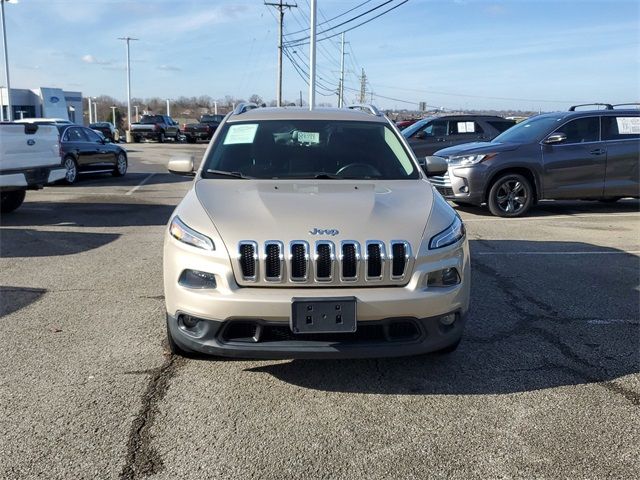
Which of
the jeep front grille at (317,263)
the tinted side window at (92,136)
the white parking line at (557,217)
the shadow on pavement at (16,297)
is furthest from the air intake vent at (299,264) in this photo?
the tinted side window at (92,136)

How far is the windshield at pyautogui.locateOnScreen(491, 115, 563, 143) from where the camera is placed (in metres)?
10.5

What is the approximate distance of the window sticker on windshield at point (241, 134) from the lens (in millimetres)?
4973

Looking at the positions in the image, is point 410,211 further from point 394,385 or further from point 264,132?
point 264,132

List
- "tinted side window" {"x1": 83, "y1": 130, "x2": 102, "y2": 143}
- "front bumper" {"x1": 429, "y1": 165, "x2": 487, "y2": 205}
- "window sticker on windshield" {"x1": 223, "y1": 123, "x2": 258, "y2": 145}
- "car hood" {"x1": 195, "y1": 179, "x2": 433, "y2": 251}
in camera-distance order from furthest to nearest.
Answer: "tinted side window" {"x1": 83, "y1": 130, "x2": 102, "y2": 143}, "front bumper" {"x1": 429, "y1": 165, "x2": 487, "y2": 205}, "window sticker on windshield" {"x1": 223, "y1": 123, "x2": 258, "y2": 145}, "car hood" {"x1": 195, "y1": 179, "x2": 433, "y2": 251}

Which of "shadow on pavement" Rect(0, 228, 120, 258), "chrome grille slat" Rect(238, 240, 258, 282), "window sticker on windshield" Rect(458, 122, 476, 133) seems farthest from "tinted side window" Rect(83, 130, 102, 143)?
"chrome grille slat" Rect(238, 240, 258, 282)

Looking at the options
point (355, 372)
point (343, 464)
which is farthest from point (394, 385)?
point (343, 464)

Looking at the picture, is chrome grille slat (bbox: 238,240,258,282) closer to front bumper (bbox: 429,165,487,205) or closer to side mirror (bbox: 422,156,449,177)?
side mirror (bbox: 422,156,449,177)

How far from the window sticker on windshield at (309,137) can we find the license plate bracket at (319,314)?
205cm

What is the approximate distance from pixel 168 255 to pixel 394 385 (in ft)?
5.37

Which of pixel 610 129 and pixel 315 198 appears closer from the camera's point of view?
pixel 315 198

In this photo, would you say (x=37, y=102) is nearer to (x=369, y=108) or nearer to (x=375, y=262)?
(x=369, y=108)

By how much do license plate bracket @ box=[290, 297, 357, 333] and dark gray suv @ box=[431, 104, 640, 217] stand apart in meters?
7.50

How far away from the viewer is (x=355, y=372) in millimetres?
3951

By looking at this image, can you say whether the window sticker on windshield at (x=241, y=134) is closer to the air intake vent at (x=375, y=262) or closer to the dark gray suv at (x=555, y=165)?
the air intake vent at (x=375, y=262)
